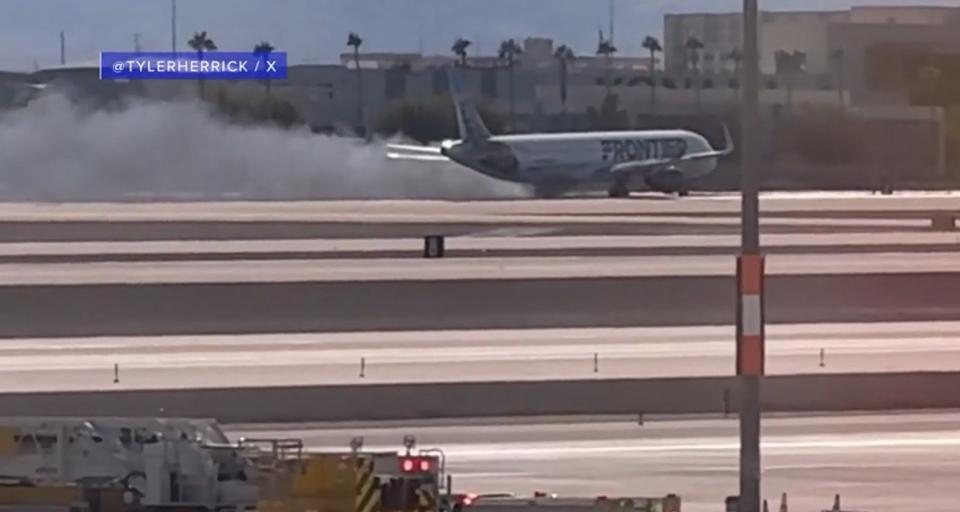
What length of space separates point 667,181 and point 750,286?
7577 cm

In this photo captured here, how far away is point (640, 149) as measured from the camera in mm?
85062

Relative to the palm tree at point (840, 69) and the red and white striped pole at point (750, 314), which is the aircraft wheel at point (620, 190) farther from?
the red and white striped pole at point (750, 314)

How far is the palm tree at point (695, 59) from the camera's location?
100 meters

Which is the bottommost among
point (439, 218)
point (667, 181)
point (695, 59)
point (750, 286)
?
point (439, 218)

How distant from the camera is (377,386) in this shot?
2491cm

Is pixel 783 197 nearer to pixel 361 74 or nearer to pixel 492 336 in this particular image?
pixel 361 74

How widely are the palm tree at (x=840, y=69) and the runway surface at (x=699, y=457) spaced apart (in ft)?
172

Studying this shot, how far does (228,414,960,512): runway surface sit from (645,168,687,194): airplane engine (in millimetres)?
62011

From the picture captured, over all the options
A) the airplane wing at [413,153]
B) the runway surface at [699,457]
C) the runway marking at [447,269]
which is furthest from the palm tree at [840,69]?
the runway surface at [699,457]

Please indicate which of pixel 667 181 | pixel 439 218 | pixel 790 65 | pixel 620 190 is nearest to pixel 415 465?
pixel 439 218

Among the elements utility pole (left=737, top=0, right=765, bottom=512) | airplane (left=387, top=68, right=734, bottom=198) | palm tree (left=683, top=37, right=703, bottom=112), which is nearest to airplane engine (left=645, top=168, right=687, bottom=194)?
airplane (left=387, top=68, right=734, bottom=198)

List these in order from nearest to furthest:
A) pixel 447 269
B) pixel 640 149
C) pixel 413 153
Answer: pixel 447 269 → pixel 640 149 → pixel 413 153
